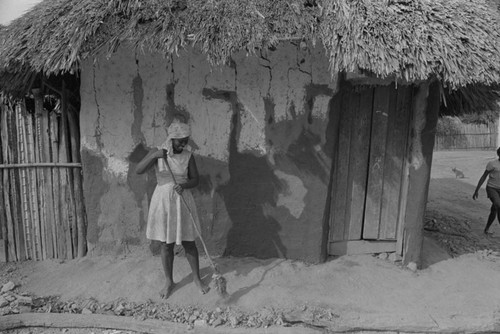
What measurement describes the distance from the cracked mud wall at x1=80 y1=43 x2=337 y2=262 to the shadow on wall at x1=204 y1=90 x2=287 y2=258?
0.01 m

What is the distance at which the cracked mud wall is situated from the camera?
4168 millimetres

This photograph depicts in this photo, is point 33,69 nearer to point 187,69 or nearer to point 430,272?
point 187,69

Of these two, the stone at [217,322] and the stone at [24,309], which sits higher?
the stone at [217,322]

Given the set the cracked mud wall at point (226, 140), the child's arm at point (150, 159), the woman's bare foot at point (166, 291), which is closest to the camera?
the child's arm at point (150, 159)

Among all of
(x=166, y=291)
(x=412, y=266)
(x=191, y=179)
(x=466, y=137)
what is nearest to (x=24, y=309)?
(x=166, y=291)

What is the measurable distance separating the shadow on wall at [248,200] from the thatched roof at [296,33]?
76 centimetres

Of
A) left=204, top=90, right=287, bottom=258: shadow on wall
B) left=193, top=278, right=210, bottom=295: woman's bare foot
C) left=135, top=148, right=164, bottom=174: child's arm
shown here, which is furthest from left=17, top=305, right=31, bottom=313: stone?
left=204, top=90, right=287, bottom=258: shadow on wall

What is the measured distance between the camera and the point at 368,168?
4512mm

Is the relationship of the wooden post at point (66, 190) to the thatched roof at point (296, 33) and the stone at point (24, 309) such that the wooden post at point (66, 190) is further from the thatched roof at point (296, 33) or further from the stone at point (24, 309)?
the stone at point (24, 309)

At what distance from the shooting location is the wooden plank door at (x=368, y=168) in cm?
441

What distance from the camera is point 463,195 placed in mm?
8508

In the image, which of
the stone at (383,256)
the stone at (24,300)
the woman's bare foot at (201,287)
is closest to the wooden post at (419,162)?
the stone at (383,256)

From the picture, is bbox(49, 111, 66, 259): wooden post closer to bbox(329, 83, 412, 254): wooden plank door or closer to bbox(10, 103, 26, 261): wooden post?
bbox(10, 103, 26, 261): wooden post

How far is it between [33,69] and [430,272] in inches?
183
